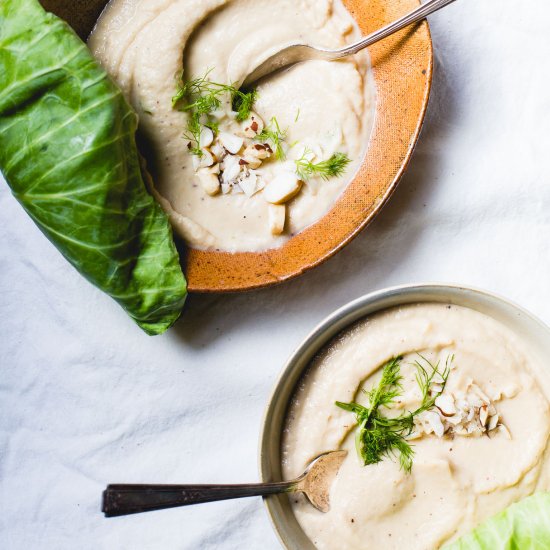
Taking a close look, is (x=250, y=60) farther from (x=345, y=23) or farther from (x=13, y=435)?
(x=13, y=435)

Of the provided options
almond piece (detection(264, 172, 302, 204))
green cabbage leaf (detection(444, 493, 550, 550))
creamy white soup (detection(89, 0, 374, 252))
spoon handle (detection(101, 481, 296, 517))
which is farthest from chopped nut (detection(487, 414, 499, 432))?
almond piece (detection(264, 172, 302, 204))

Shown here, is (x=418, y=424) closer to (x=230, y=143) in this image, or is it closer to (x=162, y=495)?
(x=162, y=495)

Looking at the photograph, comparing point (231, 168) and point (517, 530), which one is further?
point (231, 168)

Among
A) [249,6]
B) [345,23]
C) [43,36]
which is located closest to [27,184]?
[43,36]

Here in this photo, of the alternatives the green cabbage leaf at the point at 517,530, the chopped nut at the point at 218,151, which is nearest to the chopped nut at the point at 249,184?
the chopped nut at the point at 218,151

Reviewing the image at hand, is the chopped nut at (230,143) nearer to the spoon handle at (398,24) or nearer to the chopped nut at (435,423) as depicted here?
the spoon handle at (398,24)

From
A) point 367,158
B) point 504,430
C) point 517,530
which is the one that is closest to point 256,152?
point 367,158
